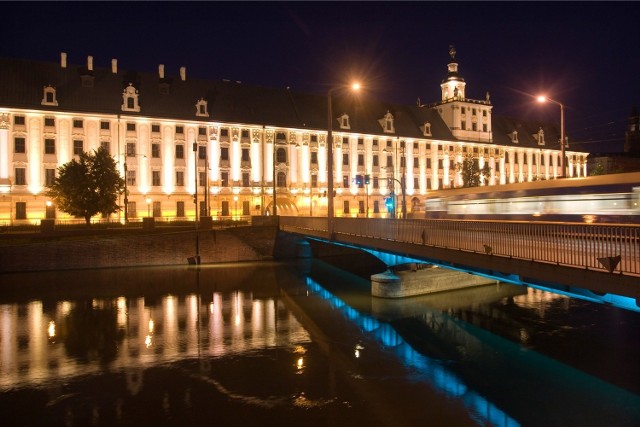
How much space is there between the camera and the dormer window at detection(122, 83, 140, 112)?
61.2 metres

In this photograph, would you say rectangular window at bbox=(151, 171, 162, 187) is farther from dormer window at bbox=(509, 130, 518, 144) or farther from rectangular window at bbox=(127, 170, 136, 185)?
dormer window at bbox=(509, 130, 518, 144)

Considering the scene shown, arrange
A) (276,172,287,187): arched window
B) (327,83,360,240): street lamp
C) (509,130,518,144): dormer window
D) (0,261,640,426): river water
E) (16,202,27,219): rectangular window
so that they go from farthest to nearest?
(509,130,518,144): dormer window, (276,172,287,187): arched window, (16,202,27,219): rectangular window, (327,83,360,240): street lamp, (0,261,640,426): river water

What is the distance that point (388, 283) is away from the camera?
29.7 metres

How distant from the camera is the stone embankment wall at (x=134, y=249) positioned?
4103cm

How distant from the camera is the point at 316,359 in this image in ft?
61.2

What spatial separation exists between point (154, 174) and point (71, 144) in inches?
353

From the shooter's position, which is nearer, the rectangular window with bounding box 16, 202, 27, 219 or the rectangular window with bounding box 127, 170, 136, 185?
the rectangular window with bounding box 16, 202, 27, 219

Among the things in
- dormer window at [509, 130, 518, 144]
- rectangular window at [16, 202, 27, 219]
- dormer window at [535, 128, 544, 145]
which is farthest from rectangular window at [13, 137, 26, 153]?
dormer window at [535, 128, 544, 145]

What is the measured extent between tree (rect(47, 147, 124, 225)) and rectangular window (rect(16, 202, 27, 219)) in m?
4.19

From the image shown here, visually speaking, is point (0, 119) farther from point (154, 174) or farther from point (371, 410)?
point (371, 410)

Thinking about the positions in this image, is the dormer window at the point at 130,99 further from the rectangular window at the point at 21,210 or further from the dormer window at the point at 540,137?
the dormer window at the point at 540,137

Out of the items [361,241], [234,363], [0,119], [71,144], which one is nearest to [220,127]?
[71,144]

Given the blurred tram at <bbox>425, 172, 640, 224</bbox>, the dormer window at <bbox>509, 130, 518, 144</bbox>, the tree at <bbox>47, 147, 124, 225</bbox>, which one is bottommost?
the blurred tram at <bbox>425, 172, 640, 224</bbox>

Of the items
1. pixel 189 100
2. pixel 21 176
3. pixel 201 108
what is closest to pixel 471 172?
pixel 201 108
